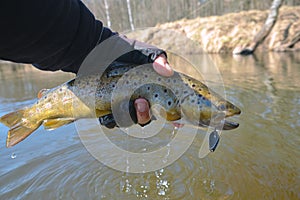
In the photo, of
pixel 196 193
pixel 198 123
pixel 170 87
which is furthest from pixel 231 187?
pixel 170 87

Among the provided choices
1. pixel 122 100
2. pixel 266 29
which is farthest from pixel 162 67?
pixel 266 29

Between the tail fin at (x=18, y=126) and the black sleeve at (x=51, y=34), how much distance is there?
0.54m

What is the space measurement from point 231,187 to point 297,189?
0.62m

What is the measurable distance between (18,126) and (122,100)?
1.03 m

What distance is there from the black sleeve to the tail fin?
1.79 feet

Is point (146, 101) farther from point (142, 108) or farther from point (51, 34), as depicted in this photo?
point (51, 34)

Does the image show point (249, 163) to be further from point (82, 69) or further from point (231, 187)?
point (82, 69)

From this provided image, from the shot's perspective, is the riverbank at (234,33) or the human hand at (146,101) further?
the riverbank at (234,33)

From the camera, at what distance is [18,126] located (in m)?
2.51

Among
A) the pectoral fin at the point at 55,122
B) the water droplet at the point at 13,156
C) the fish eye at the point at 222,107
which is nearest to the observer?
the fish eye at the point at 222,107

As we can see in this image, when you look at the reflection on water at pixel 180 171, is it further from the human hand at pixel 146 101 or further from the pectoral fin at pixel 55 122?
the human hand at pixel 146 101

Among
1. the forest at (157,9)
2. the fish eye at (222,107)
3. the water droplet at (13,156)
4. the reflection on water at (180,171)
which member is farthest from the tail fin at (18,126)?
the forest at (157,9)

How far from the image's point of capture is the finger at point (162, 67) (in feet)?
7.40

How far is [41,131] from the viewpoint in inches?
187
